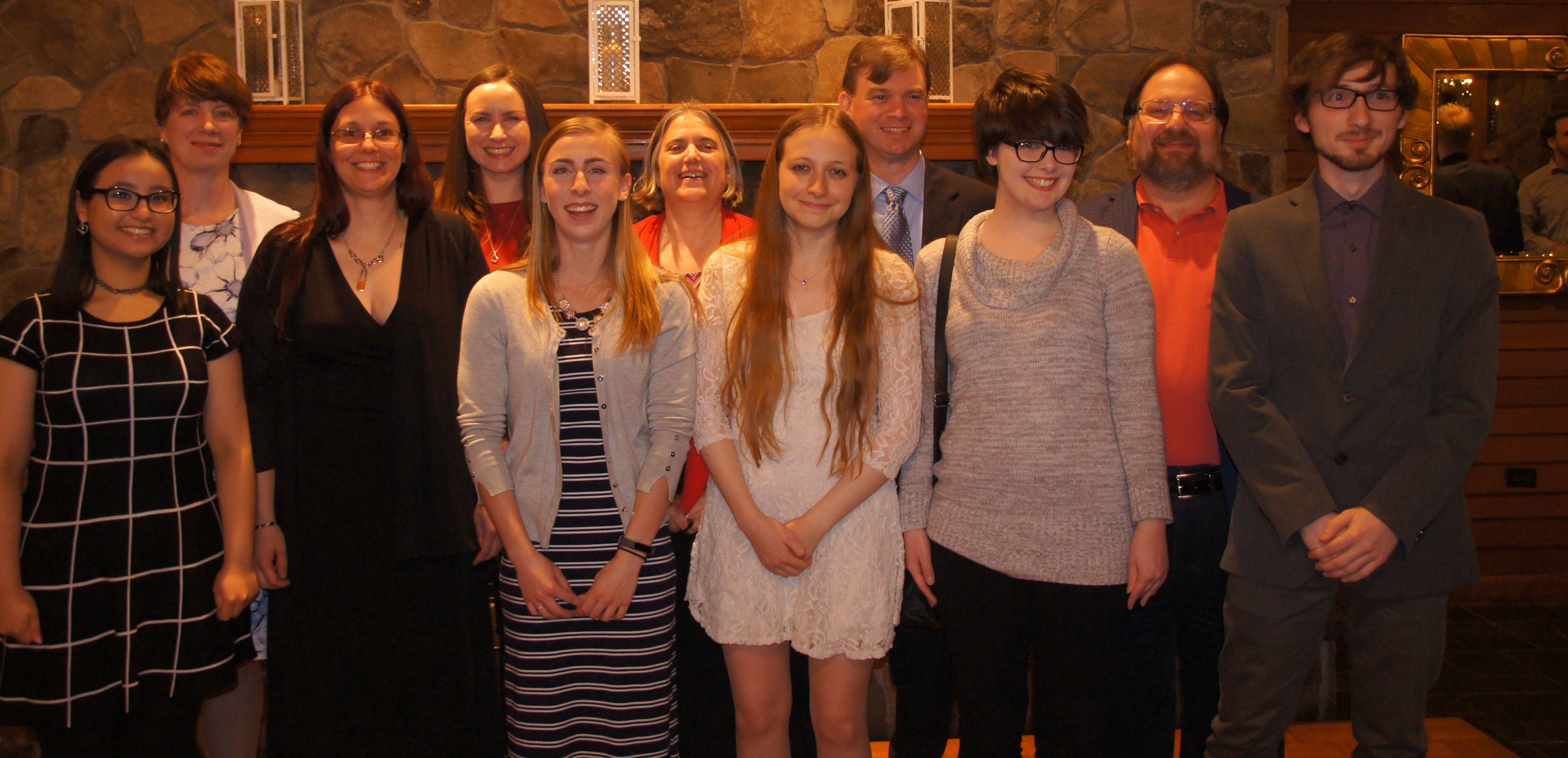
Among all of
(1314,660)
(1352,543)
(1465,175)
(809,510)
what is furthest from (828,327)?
(1465,175)

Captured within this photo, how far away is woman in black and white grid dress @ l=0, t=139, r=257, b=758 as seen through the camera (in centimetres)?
187

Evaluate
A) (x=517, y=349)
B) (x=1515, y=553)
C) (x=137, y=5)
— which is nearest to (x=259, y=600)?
(x=517, y=349)

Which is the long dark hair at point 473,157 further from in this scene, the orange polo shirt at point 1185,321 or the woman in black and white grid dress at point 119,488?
the orange polo shirt at point 1185,321

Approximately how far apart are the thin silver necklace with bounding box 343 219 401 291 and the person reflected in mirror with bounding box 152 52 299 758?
24cm

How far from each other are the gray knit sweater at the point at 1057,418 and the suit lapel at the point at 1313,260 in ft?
1.10

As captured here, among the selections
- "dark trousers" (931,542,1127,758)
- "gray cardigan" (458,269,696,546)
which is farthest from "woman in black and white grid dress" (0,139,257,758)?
"dark trousers" (931,542,1127,758)

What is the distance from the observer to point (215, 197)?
8.00 feet

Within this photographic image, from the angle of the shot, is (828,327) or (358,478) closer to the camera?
(828,327)

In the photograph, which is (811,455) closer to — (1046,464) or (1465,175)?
→ (1046,464)

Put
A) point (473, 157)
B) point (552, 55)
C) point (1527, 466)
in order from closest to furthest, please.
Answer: point (473, 157) → point (552, 55) → point (1527, 466)

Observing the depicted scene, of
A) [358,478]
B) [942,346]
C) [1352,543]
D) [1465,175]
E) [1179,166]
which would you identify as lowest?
[1352,543]

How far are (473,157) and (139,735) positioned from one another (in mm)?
1552

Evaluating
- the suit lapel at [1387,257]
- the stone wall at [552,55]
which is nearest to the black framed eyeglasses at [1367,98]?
the suit lapel at [1387,257]

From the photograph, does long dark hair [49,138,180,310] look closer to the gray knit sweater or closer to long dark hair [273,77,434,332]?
long dark hair [273,77,434,332]
